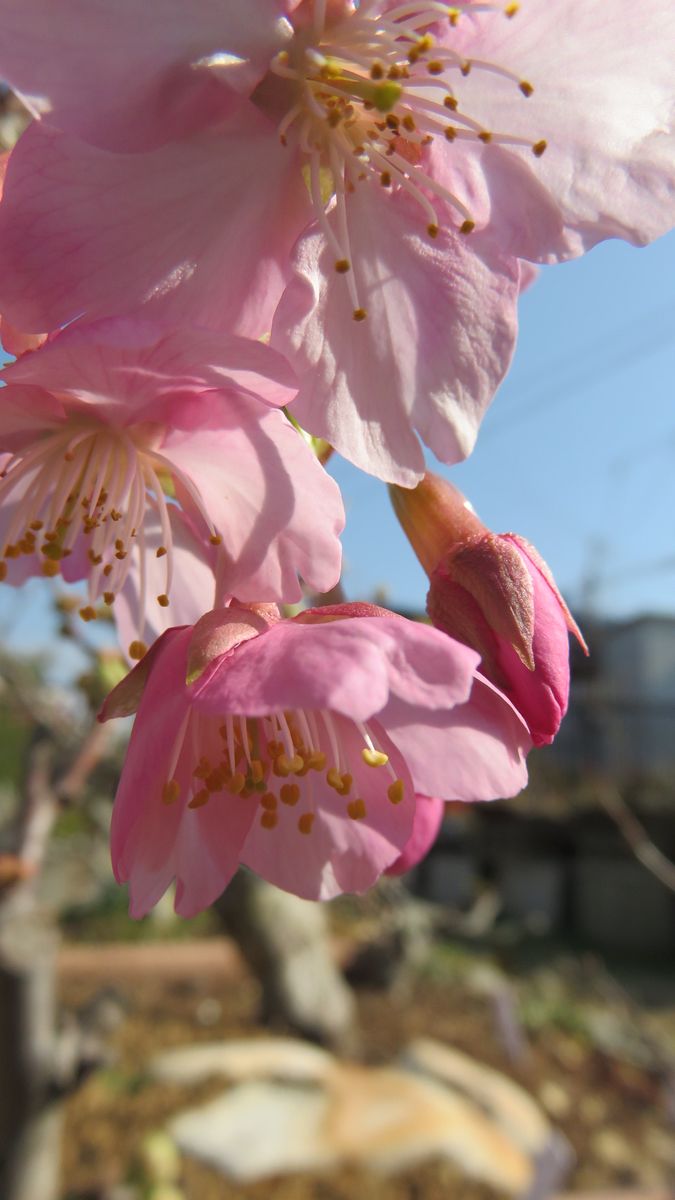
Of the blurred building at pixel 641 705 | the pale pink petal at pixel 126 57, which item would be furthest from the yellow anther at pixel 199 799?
the blurred building at pixel 641 705

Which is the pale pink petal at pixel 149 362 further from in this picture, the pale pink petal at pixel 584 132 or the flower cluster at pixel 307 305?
the pale pink petal at pixel 584 132

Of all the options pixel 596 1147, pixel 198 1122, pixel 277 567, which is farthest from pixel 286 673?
pixel 596 1147

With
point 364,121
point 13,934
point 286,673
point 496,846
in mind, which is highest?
point 364,121

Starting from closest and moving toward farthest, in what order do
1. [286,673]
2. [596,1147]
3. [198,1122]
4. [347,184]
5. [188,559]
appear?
[286,673], [347,184], [188,559], [198,1122], [596,1147]

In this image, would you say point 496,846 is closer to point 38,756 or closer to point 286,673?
point 38,756

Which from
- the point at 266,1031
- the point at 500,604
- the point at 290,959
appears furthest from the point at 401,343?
the point at 266,1031

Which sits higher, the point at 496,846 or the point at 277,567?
the point at 277,567

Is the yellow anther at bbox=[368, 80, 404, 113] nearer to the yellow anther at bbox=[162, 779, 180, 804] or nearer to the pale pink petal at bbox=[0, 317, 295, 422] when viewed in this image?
the pale pink petal at bbox=[0, 317, 295, 422]

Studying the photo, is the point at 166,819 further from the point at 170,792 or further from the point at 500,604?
the point at 500,604
